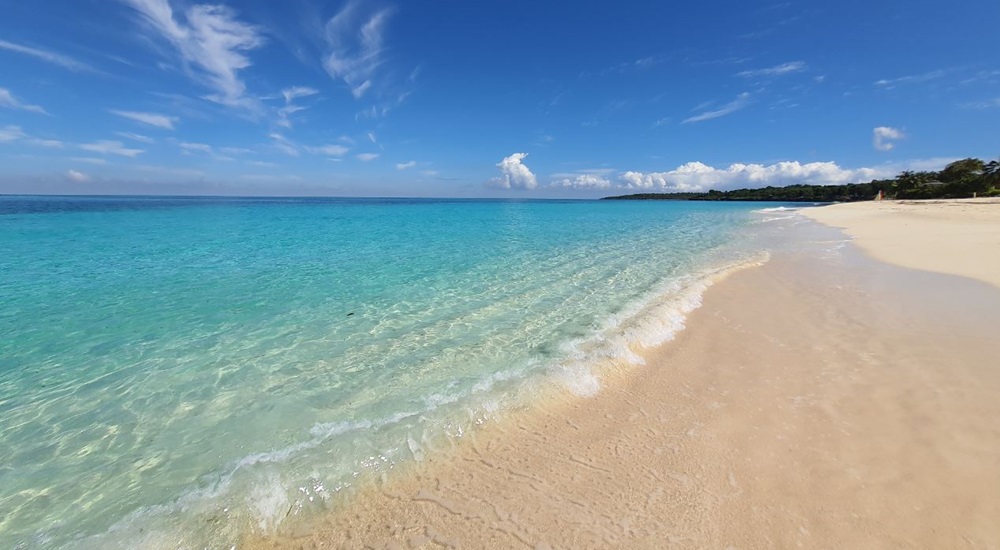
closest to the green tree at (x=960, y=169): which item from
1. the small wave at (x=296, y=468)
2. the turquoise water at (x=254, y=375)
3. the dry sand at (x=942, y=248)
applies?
the dry sand at (x=942, y=248)

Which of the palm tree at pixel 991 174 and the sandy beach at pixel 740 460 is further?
the palm tree at pixel 991 174

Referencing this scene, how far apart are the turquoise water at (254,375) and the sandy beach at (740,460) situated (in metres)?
0.55

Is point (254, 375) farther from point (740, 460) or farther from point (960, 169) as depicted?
point (960, 169)

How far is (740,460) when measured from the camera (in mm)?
3713

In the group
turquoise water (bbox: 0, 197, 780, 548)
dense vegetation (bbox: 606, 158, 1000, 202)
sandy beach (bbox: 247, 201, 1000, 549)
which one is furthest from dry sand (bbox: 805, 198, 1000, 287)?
dense vegetation (bbox: 606, 158, 1000, 202)

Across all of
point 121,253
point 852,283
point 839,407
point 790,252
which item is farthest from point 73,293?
point 790,252

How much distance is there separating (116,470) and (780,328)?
9.56 meters

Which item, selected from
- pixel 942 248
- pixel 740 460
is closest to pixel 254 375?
pixel 740 460

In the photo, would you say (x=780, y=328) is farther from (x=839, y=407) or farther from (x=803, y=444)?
(x=803, y=444)

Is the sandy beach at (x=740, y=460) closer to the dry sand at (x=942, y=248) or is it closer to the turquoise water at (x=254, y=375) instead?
the turquoise water at (x=254, y=375)

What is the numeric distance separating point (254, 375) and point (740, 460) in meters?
6.12

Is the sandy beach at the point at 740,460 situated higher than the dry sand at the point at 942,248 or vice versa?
the dry sand at the point at 942,248

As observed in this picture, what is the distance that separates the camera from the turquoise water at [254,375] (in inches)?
137

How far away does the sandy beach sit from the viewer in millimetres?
2984
